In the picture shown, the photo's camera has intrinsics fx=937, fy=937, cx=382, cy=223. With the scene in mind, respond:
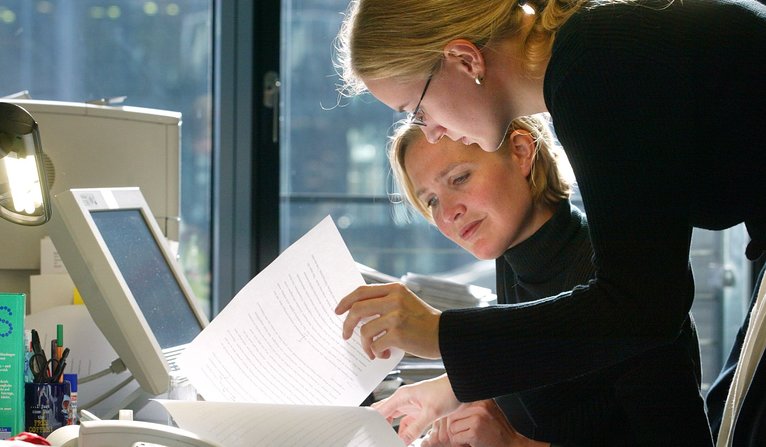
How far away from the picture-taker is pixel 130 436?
893 millimetres

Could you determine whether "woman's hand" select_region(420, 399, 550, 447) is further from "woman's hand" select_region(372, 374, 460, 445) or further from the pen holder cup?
the pen holder cup

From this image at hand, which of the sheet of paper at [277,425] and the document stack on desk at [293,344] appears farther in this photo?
the document stack on desk at [293,344]

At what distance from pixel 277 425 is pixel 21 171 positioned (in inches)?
18.0

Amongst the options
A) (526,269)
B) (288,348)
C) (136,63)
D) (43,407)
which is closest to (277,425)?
(288,348)

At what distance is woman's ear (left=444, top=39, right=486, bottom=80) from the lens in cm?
115

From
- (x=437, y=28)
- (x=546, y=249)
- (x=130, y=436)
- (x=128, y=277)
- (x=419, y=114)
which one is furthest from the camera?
(x=546, y=249)

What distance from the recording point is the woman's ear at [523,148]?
5.51ft

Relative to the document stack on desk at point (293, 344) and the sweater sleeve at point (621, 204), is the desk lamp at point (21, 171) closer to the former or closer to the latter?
the document stack on desk at point (293, 344)

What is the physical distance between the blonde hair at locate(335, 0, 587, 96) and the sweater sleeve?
174 millimetres

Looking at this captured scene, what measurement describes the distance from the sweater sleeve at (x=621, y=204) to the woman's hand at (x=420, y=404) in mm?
451

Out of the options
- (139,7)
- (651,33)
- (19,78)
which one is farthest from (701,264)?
(651,33)

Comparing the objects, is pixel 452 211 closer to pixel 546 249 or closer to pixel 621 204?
pixel 546 249

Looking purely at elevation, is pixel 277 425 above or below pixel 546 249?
below

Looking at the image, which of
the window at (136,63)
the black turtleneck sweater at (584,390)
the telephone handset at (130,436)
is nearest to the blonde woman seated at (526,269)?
the black turtleneck sweater at (584,390)
